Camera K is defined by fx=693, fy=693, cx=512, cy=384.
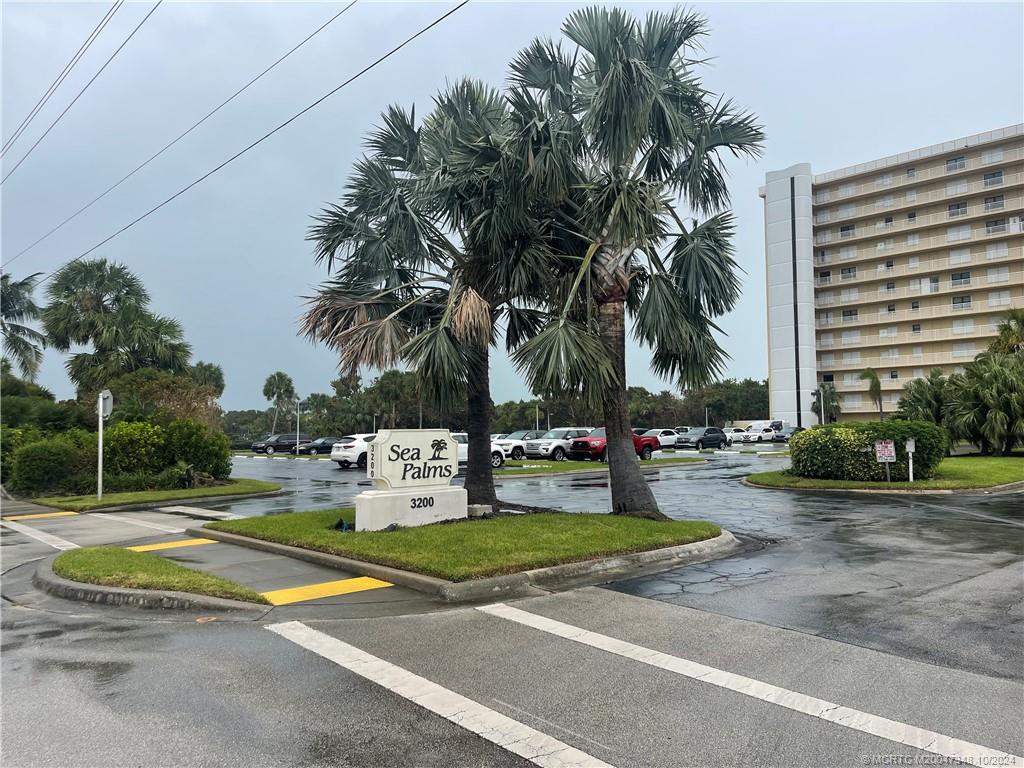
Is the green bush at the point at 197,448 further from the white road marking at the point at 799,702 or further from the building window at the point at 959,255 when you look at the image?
the building window at the point at 959,255

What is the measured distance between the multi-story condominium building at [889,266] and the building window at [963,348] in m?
0.10

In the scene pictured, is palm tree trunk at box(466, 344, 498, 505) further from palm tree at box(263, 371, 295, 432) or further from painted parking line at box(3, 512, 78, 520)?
palm tree at box(263, 371, 295, 432)

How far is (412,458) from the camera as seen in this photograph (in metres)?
11.1

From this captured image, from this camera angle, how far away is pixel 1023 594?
7.02 meters

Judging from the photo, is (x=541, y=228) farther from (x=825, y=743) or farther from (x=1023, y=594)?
(x=825, y=743)

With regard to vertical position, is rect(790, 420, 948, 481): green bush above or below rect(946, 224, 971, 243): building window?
below

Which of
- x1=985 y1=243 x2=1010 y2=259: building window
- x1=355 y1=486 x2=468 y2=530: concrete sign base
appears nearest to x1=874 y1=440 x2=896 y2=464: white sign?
x1=355 y1=486 x2=468 y2=530: concrete sign base

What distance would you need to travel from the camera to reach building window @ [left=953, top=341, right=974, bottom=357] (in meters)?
69.6

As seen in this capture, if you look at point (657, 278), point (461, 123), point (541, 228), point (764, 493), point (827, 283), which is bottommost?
point (764, 493)

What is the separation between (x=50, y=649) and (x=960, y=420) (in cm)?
3096

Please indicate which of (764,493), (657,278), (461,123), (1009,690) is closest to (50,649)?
(1009,690)

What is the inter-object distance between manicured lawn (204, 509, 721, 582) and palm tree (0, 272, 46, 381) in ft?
95.0

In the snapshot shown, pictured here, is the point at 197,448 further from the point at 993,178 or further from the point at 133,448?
the point at 993,178

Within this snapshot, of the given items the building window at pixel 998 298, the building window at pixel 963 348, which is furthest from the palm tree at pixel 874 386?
the building window at pixel 998 298
